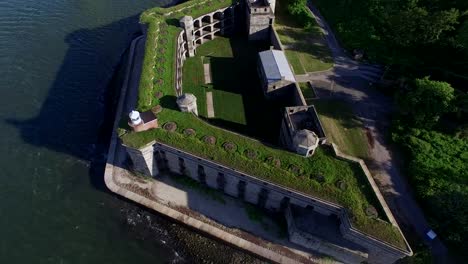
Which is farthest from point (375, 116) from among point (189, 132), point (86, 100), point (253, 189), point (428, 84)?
point (86, 100)

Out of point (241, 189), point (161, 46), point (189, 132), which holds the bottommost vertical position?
point (241, 189)

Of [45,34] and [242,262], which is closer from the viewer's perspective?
[242,262]

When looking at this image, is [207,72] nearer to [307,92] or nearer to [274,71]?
[274,71]

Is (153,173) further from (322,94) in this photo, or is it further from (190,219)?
(322,94)

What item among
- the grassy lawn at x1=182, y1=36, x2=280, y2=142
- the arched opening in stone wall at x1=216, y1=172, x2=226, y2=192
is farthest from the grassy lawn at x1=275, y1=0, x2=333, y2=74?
the arched opening in stone wall at x1=216, y1=172, x2=226, y2=192

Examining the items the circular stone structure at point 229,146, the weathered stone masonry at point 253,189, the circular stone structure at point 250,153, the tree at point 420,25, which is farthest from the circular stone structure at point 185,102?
the tree at point 420,25

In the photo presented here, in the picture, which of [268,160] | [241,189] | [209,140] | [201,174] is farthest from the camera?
[201,174]

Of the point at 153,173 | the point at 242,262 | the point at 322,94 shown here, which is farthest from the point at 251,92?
the point at 242,262
